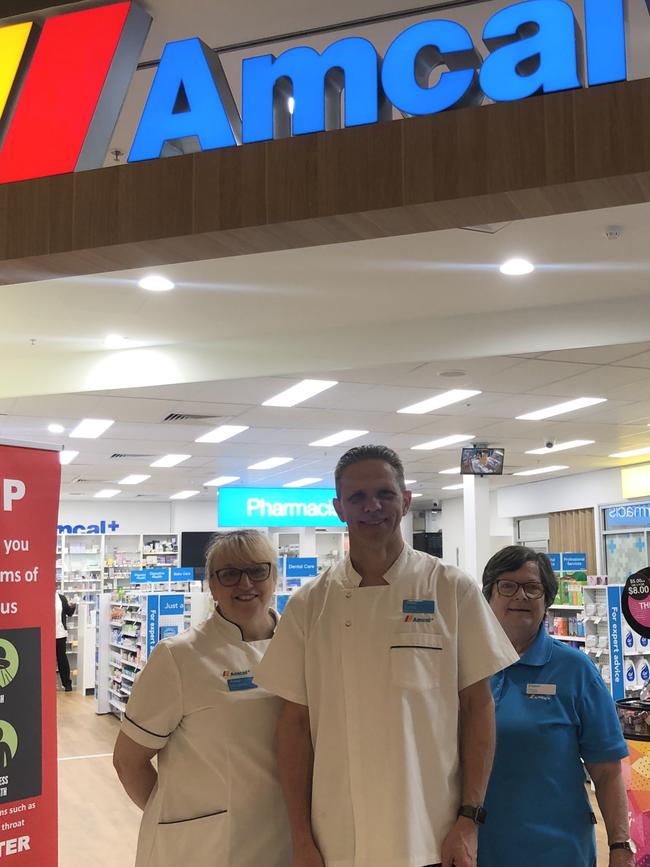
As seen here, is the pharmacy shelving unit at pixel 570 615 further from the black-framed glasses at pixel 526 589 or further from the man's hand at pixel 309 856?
the man's hand at pixel 309 856

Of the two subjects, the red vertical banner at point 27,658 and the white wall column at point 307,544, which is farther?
the white wall column at point 307,544

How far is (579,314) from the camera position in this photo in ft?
22.2

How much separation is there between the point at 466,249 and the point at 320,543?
17.9 meters

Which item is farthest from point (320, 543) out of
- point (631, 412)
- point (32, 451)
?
point (32, 451)

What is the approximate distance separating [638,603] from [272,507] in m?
10.2

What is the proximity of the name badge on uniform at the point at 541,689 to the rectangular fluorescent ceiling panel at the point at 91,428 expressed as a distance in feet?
26.6

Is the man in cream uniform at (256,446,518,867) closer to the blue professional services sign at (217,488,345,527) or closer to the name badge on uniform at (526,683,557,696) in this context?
the name badge on uniform at (526,683,557,696)

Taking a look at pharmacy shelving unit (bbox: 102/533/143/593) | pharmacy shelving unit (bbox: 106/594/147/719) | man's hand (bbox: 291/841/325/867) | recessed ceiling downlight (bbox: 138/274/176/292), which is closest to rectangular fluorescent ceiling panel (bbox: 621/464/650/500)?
pharmacy shelving unit (bbox: 106/594/147/719)

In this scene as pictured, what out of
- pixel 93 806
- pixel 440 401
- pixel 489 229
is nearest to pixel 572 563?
pixel 440 401

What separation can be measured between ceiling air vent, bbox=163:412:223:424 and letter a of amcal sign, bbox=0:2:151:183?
6.49 meters

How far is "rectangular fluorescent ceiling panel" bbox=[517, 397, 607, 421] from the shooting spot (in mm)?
9189

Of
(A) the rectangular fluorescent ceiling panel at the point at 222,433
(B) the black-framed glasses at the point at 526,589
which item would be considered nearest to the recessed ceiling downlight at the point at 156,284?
(B) the black-framed glasses at the point at 526,589

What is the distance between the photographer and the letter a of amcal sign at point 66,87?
294cm

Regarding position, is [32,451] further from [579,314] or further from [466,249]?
[579,314]
